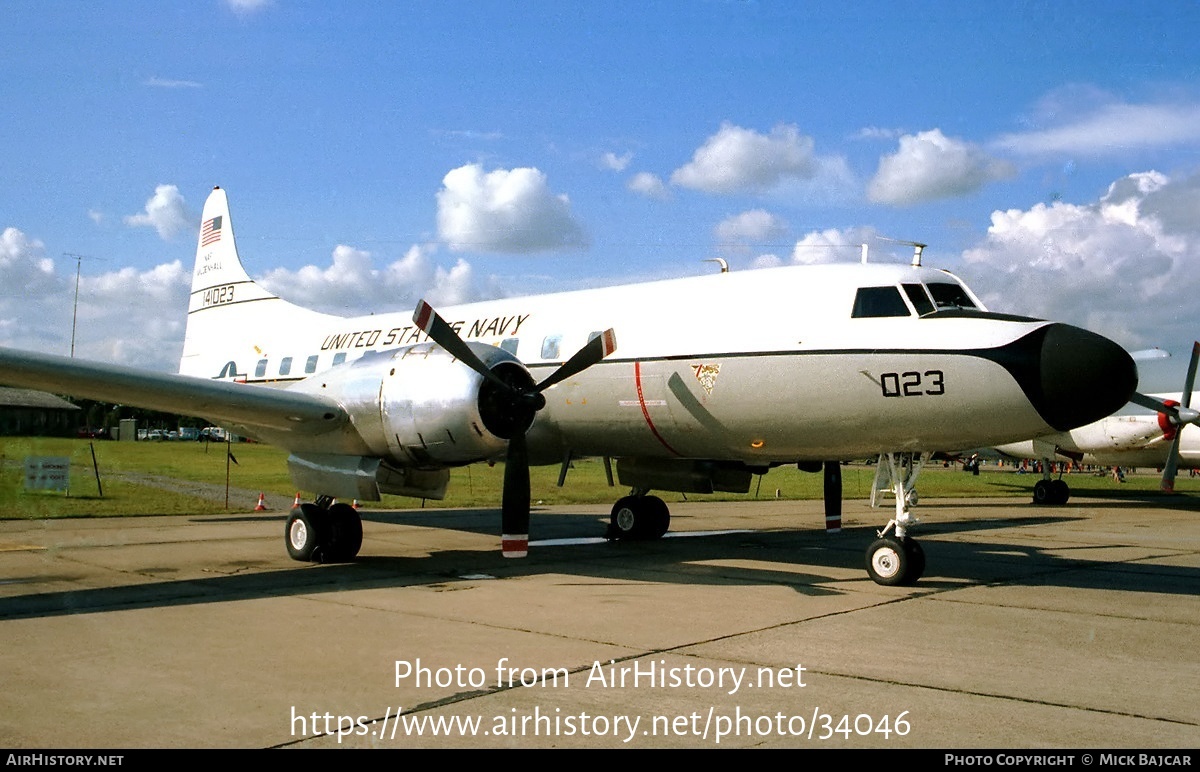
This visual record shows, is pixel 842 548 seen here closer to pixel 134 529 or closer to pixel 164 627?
pixel 164 627

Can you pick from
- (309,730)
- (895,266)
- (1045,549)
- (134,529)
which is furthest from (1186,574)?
(134,529)

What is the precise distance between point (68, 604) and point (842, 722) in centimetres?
778

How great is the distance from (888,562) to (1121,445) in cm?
2396

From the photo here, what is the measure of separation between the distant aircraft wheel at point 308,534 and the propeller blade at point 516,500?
2.78 metres

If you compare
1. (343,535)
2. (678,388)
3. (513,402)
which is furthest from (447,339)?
(343,535)

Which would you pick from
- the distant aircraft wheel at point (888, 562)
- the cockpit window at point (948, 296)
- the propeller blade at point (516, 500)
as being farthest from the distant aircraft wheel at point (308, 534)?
the cockpit window at point (948, 296)

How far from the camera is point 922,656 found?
24.1ft

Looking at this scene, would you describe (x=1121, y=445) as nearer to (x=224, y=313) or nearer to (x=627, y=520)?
(x=627, y=520)

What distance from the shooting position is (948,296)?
429 inches

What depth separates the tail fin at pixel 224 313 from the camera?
1914 centimetres

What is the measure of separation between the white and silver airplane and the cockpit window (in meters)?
20.9

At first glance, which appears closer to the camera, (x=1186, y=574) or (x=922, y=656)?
(x=922, y=656)

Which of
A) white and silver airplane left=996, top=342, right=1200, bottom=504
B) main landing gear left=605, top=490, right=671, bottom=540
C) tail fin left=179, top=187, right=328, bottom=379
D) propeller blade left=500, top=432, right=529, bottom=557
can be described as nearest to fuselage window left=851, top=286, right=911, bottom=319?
propeller blade left=500, top=432, right=529, bottom=557

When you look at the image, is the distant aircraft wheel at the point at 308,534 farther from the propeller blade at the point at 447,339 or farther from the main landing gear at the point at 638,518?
the main landing gear at the point at 638,518
